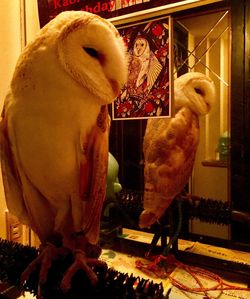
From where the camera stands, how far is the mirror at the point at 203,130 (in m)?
1.02

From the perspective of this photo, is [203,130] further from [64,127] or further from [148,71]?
[64,127]

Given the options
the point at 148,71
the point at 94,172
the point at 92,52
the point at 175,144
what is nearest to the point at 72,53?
the point at 92,52

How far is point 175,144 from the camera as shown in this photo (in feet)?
3.32

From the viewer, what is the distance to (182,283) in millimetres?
885

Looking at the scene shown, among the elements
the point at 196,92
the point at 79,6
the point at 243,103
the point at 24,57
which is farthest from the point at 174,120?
the point at 24,57

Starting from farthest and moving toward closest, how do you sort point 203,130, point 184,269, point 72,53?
point 203,130 < point 184,269 < point 72,53

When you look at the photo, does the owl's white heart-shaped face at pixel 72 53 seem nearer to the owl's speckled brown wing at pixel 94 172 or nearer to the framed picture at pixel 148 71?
the owl's speckled brown wing at pixel 94 172

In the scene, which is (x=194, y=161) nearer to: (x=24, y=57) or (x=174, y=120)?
(x=174, y=120)

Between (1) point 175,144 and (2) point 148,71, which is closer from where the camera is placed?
(2) point 148,71

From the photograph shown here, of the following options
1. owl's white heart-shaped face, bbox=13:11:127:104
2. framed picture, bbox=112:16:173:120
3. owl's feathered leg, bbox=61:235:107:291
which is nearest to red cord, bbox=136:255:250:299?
owl's feathered leg, bbox=61:235:107:291

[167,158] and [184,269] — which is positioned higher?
[167,158]

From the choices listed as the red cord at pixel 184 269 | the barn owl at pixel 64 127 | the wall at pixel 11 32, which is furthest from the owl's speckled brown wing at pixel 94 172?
the wall at pixel 11 32

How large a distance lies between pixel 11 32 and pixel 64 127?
68 centimetres

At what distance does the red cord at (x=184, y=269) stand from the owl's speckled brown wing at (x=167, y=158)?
138 millimetres
